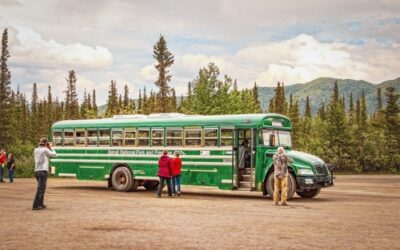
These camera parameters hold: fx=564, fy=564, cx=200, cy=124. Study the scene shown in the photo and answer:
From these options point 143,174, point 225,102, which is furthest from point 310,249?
point 225,102

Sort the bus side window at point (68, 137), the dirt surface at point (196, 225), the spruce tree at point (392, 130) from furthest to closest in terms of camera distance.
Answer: the spruce tree at point (392, 130) → the bus side window at point (68, 137) → the dirt surface at point (196, 225)

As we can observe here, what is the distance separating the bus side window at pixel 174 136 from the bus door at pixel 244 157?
280 cm

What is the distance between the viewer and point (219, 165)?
22.1 m

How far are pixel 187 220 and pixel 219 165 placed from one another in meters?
8.01

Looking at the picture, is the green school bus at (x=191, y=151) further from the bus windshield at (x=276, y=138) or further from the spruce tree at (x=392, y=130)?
the spruce tree at (x=392, y=130)

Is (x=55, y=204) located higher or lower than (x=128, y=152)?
lower

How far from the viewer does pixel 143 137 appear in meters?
24.7

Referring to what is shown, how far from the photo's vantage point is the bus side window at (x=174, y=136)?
927 inches

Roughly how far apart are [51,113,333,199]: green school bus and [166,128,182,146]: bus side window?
0.04m

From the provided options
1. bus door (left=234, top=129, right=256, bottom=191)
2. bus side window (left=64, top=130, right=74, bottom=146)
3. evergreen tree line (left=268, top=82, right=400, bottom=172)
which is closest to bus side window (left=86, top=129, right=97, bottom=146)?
bus side window (left=64, top=130, right=74, bottom=146)

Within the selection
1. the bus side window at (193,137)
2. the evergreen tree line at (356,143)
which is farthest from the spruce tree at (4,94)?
the bus side window at (193,137)

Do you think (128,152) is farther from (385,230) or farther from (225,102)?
(225,102)

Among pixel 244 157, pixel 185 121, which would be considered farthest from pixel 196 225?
pixel 185 121

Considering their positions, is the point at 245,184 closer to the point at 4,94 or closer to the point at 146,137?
the point at 146,137
